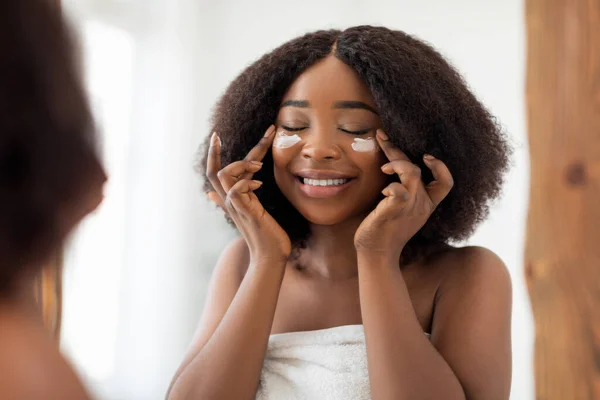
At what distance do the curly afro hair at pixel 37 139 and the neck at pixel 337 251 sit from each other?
75 centimetres

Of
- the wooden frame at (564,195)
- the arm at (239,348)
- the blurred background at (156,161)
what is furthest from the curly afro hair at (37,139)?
the blurred background at (156,161)

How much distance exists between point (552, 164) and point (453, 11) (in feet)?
2.66

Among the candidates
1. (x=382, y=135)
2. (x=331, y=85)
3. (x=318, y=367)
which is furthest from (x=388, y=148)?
(x=318, y=367)

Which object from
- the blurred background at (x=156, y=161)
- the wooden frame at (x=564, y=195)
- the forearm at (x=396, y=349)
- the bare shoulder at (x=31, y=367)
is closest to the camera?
the bare shoulder at (x=31, y=367)

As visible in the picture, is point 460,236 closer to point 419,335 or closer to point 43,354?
point 419,335

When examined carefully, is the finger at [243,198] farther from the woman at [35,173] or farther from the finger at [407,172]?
the woman at [35,173]

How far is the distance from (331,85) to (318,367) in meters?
0.46

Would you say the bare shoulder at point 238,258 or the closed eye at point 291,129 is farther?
the bare shoulder at point 238,258

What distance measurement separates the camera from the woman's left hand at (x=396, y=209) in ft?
3.86

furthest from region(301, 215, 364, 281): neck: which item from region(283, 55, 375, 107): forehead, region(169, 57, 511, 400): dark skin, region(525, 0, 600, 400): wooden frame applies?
region(525, 0, 600, 400): wooden frame

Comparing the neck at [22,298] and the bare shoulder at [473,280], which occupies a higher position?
the neck at [22,298]

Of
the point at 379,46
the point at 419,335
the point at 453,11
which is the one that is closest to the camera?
the point at 419,335

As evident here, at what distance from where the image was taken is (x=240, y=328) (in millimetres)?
1209

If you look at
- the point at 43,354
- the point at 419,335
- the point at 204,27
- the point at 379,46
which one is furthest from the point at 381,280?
the point at 204,27
